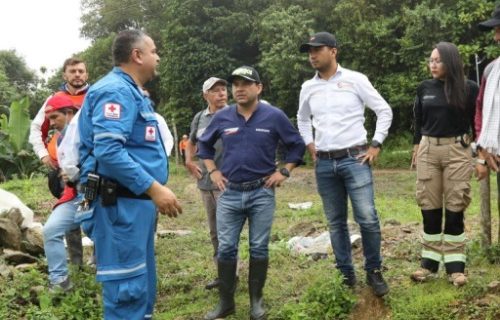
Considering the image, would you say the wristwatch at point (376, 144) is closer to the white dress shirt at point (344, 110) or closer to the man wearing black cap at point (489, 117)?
the white dress shirt at point (344, 110)

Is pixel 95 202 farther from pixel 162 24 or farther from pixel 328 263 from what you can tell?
pixel 162 24

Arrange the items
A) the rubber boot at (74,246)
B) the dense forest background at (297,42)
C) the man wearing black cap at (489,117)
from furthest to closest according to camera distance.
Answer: the dense forest background at (297,42) < the rubber boot at (74,246) < the man wearing black cap at (489,117)

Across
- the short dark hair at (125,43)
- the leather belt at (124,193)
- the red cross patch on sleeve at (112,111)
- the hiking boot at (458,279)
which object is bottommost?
the hiking boot at (458,279)

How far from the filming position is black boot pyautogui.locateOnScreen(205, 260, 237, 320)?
14.3 ft

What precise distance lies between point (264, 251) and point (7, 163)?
11.3 meters

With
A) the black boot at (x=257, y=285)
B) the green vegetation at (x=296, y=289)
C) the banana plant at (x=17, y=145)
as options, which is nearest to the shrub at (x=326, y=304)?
the green vegetation at (x=296, y=289)

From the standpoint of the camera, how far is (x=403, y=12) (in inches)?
747

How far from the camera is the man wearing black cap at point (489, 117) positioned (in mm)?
3924

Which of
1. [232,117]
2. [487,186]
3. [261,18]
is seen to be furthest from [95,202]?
[261,18]

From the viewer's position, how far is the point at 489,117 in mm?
3957

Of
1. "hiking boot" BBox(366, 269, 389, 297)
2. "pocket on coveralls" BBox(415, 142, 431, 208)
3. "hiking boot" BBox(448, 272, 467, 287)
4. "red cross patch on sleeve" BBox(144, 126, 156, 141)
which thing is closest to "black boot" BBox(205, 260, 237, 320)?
"hiking boot" BBox(366, 269, 389, 297)

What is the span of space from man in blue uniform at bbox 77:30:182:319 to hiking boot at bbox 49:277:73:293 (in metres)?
1.56

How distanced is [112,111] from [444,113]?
2.66m

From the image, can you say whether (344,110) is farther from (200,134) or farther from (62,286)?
(62,286)
